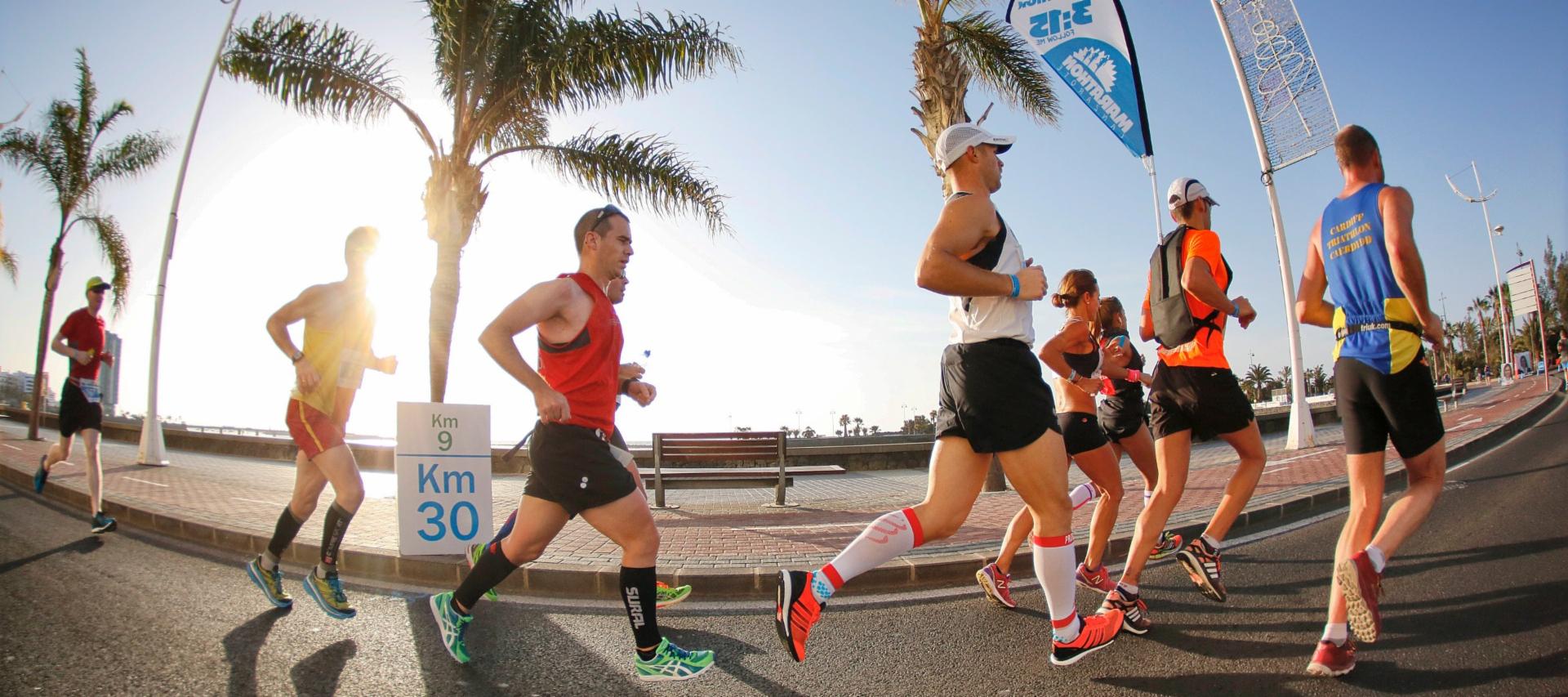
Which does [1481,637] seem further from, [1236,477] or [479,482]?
[479,482]

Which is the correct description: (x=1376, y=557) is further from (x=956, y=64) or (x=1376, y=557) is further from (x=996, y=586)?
(x=956, y=64)

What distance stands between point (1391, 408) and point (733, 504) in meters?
7.51

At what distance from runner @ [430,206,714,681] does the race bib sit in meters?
6.37

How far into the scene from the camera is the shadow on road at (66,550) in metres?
4.91

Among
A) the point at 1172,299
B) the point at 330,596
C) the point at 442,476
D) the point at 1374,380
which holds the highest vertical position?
the point at 1172,299

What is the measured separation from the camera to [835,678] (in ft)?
9.65

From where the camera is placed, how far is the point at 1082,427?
4.02 m

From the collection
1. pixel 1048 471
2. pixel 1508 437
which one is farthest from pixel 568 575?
pixel 1508 437

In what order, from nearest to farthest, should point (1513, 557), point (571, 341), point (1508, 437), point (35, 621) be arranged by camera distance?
1. point (571, 341)
2. point (35, 621)
3. point (1513, 557)
4. point (1508, 437)

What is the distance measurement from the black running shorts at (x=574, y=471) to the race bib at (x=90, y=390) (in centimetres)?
663

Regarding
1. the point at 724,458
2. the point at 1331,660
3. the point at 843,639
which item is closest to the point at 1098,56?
the point at 724,458

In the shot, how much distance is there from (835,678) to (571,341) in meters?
1.70

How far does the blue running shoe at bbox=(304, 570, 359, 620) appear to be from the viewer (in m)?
3.87

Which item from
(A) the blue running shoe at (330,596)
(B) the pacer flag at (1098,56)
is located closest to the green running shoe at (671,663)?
(A) the blue running shoe at (330,596)
